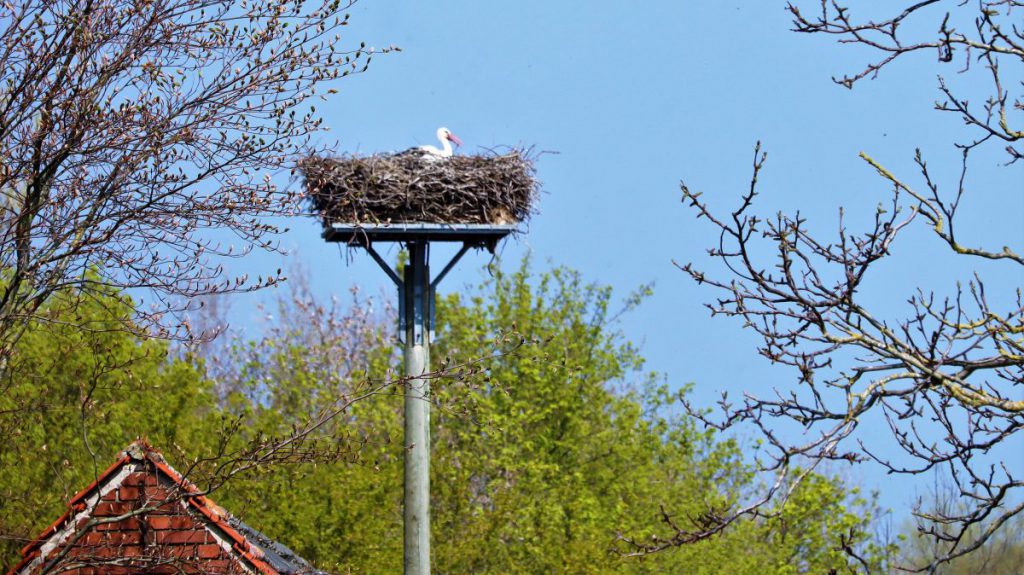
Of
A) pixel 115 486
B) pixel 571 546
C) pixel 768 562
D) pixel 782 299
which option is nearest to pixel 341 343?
pixel 768 562

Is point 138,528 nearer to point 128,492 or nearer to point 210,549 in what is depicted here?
point 128,492

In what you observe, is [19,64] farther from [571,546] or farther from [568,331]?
[568,331]

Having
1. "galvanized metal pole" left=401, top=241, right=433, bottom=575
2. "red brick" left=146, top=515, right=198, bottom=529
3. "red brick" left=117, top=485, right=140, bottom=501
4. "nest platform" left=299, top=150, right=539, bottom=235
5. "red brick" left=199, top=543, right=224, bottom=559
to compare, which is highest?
"nest platform" left=299, top=150, right=539, bottom=235

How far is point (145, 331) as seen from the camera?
8430mm

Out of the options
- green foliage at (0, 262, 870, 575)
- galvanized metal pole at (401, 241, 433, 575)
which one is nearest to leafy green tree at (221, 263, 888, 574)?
green foliage at (0, 262, 870, 575)

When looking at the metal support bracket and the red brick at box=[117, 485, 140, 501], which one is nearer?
Result: the red brick at box=[117, 485, 140, 501]

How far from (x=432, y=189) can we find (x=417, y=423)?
240cm

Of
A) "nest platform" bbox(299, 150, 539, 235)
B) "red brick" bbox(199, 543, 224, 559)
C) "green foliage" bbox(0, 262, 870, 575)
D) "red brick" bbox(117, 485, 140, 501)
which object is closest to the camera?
"red brick" bbox(117, 485, 140, 501)

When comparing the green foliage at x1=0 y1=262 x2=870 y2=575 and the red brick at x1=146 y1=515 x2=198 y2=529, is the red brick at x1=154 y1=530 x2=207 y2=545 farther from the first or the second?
the green foliage at x1=0 y1=262 x2=870 y2=575

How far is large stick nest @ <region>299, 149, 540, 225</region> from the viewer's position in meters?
13.8

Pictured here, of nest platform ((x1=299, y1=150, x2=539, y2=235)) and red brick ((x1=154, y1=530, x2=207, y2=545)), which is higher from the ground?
nest platform ((x1=299, y1=150, x2=539, y2=235))

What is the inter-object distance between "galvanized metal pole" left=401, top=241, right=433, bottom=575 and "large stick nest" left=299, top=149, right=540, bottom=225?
1.80 feet

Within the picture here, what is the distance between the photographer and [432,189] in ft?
46.0

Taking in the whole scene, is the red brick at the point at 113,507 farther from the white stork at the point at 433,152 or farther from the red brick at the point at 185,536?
the white stork at the point at 433,152
